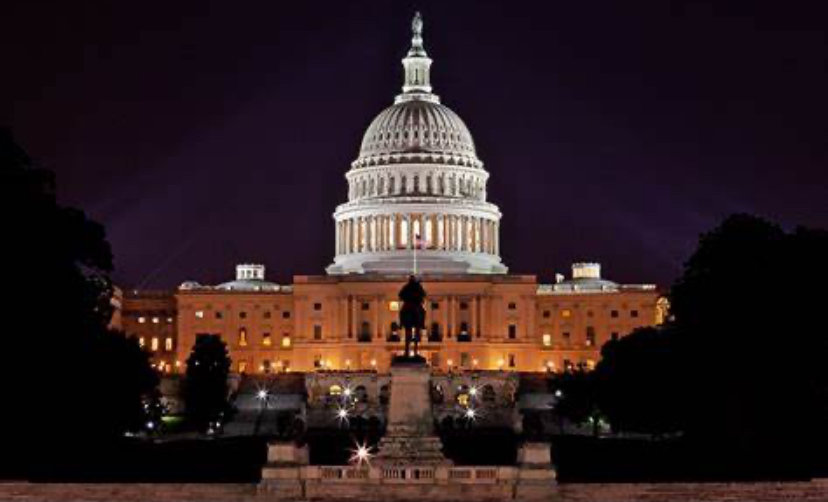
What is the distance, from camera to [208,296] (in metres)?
196

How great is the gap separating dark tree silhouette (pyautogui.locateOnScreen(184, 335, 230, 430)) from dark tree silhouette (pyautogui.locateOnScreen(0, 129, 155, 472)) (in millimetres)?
42504

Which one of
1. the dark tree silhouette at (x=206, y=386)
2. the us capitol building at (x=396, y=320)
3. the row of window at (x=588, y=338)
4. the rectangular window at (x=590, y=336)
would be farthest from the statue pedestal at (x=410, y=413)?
the rectangular window at (x=590, y=336)

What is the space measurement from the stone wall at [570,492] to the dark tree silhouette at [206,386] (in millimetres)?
69218

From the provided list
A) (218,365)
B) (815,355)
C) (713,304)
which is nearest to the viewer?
(815,355)

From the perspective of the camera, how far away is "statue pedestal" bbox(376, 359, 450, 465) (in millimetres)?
70250

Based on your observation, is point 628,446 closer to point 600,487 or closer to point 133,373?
point 133,373

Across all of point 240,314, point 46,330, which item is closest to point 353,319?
point 240,314

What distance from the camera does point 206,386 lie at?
136625 millimetres

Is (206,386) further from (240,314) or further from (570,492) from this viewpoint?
(570,492)

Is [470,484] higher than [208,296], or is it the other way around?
[208,296]

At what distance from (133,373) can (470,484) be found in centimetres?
3648

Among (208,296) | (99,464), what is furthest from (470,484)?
(208,296)

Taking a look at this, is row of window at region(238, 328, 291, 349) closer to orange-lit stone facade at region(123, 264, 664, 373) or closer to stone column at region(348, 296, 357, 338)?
orange-lit stone facade at region(123, 264, 664, 373)

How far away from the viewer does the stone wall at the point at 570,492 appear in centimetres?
6250
